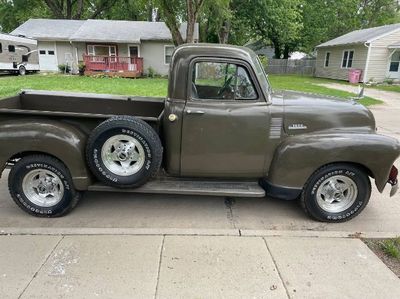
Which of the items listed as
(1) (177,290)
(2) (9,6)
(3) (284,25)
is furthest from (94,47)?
(1) (177,290)

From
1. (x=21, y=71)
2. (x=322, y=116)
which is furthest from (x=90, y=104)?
(x=21, y=71)

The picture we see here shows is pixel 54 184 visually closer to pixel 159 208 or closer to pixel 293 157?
pixel 159 208

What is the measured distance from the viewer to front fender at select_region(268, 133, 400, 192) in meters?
3.62

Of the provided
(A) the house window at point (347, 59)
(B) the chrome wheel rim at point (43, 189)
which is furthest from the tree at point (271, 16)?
(B) the chrome wheel rim at point (43, 189)

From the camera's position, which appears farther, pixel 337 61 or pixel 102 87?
pixel 337 61

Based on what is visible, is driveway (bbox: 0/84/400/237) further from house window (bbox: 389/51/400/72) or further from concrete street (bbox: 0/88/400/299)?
house window (bbox: 389/51/400/72)

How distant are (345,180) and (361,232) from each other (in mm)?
604

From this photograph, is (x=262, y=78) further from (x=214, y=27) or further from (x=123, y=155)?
(x=214, y=27)

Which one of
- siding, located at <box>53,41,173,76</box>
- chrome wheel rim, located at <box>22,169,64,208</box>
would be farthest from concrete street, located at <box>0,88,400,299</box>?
siding, located at <box>53,41,173,76</box>

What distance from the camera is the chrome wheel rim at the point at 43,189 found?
12.4 ft

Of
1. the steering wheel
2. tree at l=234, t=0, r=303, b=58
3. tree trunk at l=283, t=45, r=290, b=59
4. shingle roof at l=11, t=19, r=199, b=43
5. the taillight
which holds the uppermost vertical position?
tree at l=234, t=0, r=303, b=58

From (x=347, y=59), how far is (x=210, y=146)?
26.2 metres

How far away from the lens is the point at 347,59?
26094 millimetres

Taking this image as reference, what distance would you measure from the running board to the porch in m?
21.6
